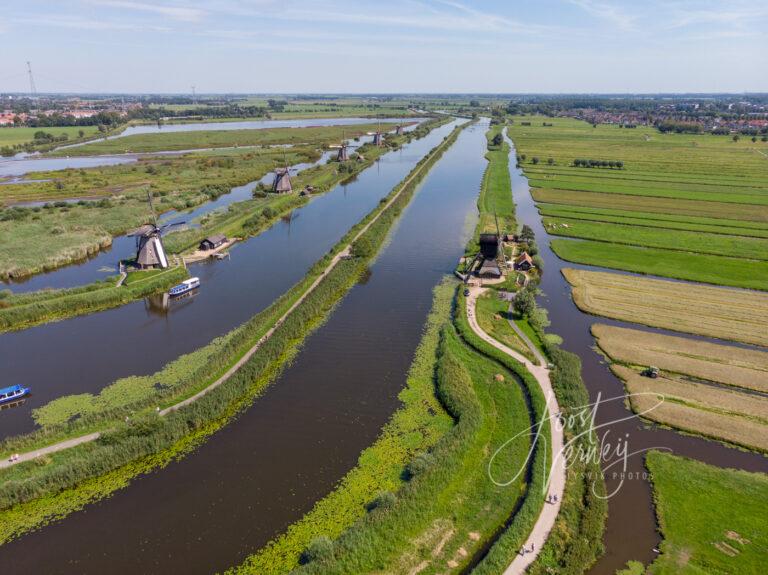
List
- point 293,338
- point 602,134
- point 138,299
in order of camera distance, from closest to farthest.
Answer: point 293,338 < point 138,299 < point 602,134

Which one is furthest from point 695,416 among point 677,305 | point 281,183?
point 281,183

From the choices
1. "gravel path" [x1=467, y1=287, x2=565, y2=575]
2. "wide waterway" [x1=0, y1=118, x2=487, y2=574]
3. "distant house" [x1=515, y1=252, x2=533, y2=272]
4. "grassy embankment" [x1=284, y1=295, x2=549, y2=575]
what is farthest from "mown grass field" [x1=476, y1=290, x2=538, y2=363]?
"distant house" [x1=515, y1=252, x2=533, y2=272]

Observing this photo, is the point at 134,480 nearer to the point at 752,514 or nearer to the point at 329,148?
the point at 752,514

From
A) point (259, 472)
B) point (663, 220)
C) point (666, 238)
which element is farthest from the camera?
point (663, 220)

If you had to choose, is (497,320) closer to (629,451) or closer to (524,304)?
(524,304)

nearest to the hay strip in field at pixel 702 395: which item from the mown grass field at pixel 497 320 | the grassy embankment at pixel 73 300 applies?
the mown grass field at pixel 497 320

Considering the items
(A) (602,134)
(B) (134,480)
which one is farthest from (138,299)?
(A) (602,134)
